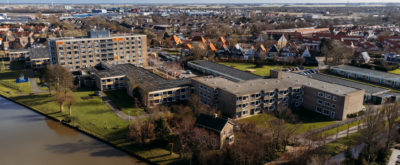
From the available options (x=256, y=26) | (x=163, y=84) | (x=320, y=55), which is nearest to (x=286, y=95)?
(x=163, y=84)

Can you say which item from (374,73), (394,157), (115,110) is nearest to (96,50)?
(115,110)

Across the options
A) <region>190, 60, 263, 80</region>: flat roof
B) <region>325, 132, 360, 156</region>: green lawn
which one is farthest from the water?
<region>190, 60, 263, 80</region>: flat roof

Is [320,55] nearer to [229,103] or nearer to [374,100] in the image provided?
[374,100]

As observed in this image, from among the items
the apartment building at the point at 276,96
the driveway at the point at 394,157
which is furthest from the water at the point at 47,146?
the driveway at the point at 394,157

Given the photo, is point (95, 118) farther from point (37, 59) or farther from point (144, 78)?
point (37, 59)

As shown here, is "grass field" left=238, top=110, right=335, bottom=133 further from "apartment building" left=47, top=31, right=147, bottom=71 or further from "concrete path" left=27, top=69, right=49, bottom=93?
"apartment building" left=47, top=31, right=147, bottom=71

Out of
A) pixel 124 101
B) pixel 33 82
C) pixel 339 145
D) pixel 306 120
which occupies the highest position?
pixel 33 82
